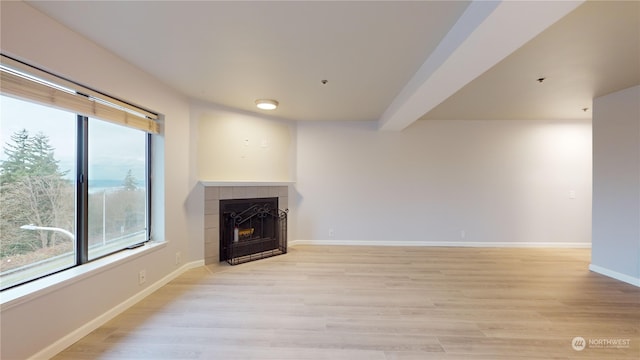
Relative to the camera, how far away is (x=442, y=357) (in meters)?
1.73

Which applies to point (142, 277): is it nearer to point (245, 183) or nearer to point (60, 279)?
point (60, 279)

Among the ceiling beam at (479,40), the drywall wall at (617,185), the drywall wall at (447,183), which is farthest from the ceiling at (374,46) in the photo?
the drywall wall at (447,183)

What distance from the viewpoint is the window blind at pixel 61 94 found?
153 centimetres

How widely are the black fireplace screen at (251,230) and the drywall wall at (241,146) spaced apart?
427 millimetres

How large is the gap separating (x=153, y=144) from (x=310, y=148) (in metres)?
2.48

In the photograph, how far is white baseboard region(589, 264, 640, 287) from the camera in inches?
118

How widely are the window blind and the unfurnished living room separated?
18 mm

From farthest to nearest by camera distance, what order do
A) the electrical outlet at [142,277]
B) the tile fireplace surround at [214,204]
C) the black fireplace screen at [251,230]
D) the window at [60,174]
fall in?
the black fireplace screen at [251,230] < the tile fireplace surround at [214,204] < the electrical outlet at [142,277] < the window at [60,174]

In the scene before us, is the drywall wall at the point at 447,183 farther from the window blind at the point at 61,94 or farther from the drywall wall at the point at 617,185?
the window blind at the point at 61,94

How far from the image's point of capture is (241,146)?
398 cm

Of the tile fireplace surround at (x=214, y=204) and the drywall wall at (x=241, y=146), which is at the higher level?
the drywall wall at (x=241, y=146)

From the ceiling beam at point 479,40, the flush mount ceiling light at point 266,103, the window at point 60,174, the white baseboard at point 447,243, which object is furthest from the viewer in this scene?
the white baseboard at point 447,243

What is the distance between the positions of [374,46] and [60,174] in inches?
104

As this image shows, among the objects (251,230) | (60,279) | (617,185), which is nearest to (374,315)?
(60,279)
